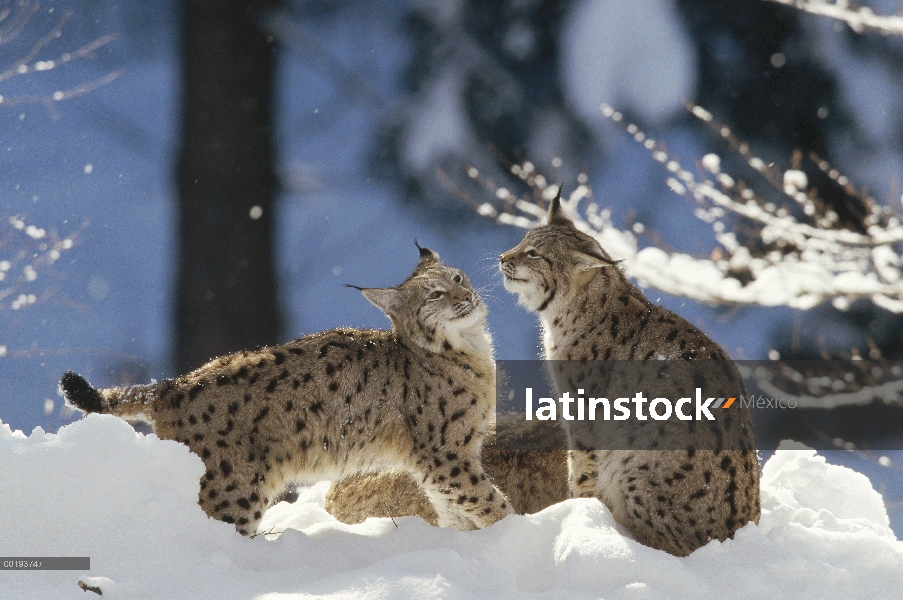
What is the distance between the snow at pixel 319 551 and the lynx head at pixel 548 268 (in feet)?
5.47

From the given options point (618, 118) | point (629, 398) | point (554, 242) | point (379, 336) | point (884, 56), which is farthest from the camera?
point (884, 56)

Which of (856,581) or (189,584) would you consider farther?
(856,581)

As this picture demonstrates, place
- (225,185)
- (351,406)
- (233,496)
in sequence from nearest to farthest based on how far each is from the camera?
(233,496) < (351,406) < (225,185)

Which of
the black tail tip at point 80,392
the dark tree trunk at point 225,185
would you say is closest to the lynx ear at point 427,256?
the dark tree trunk at point 225,185

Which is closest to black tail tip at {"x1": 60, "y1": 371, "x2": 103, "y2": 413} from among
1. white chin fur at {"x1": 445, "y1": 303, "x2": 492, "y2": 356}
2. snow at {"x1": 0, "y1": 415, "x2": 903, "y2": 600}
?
snow at {"x1": 0, "y1": 415, "x2": 903, "y2": 600}

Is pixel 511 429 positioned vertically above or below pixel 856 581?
above

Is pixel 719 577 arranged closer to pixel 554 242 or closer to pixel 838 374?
pixel 554 242

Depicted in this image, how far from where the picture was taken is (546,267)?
5.61m

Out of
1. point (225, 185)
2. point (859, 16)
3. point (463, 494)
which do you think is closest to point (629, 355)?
point (463, 494)

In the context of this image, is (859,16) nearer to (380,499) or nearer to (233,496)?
(380,499)

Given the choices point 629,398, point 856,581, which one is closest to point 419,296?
point 629,398

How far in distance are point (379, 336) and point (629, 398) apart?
163cm

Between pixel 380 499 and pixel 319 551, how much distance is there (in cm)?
122

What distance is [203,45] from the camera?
804 centimetres
